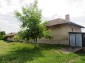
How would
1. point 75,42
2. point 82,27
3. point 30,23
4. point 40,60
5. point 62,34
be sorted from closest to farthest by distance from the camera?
point 40,60 → point 30,23 → point 75,42 → point 62,34 → point 82,27

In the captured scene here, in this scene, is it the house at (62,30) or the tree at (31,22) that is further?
the house at (62,30)

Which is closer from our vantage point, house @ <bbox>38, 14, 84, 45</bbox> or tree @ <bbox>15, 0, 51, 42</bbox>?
tree @ <bbox>15, 0, 51, 42</bbox>

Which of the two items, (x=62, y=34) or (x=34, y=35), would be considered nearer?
(x=34, y=35)

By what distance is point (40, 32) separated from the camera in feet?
85.8

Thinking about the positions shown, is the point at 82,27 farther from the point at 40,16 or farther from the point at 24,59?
the point at 24,59

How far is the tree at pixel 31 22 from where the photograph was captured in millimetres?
25719

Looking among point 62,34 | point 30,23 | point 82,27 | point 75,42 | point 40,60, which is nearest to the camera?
point 40,60

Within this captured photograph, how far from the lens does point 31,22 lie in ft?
84.2

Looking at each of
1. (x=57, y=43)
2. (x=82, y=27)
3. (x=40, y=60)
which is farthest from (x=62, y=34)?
(x=40, y=60)

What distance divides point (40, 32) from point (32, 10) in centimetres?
362

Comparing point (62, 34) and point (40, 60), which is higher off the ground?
point (62, 34)

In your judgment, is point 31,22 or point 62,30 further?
point 62,30

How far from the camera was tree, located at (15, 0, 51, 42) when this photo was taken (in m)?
25.7

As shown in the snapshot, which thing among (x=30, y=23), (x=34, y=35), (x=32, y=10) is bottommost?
(x=34, y=35)
